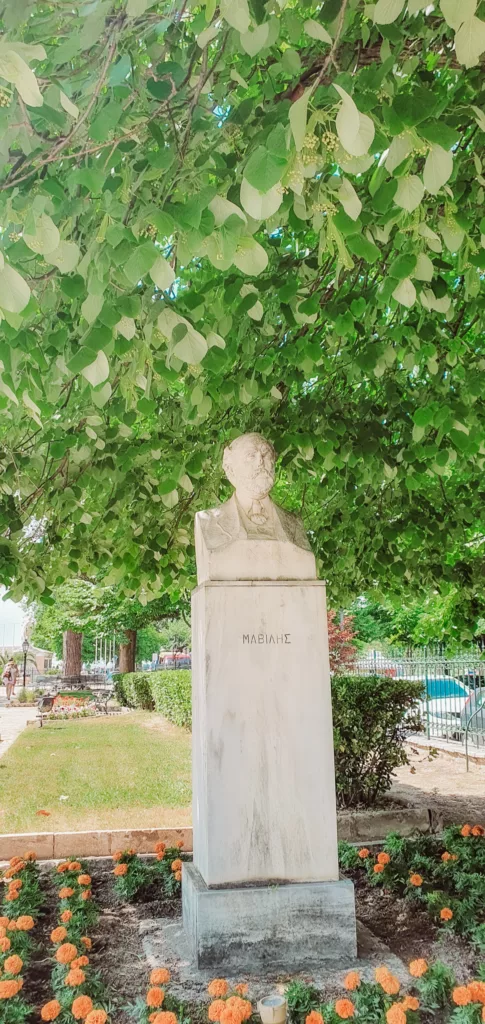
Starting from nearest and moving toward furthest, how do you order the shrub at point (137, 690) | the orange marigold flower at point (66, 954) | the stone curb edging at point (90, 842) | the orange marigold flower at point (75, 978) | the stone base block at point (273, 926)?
the orange marigold flower at point (75, 978) < the orange marigold flower at point (66, 954) < the stone base block at point (273, 926) < the stone curb edging at point (90, 842) < the shrub at point (137, 690)

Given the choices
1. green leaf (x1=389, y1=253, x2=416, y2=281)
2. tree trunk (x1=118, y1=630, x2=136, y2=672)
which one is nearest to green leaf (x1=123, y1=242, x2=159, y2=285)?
green leaf (x1=389, y1=253, x2=416, y2=281)

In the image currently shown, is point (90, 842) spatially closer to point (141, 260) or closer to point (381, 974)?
point (381, 974)

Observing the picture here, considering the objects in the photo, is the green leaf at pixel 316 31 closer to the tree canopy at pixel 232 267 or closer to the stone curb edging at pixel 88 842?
the tree canopy at pixel 232 267

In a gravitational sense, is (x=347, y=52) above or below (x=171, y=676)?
above

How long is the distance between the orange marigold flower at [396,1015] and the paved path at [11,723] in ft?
42.4

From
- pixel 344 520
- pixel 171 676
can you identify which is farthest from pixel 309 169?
pixel 171 676

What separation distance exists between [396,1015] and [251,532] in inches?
101

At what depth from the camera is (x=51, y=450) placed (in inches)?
187

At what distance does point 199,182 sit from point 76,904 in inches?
169

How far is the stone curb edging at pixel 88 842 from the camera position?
6.30 m

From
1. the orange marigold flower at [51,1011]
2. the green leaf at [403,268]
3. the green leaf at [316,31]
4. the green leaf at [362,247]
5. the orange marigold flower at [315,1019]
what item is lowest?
Result: the orange marigold flower at [51,1011]

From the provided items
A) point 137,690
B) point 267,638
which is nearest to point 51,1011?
point 267,638

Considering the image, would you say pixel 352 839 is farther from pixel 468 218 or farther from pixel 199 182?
pixel 199 182

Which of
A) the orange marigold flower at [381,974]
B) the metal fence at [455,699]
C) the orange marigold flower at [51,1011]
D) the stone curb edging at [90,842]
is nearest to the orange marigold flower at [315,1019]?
the orange marigold flower at [381,974]
